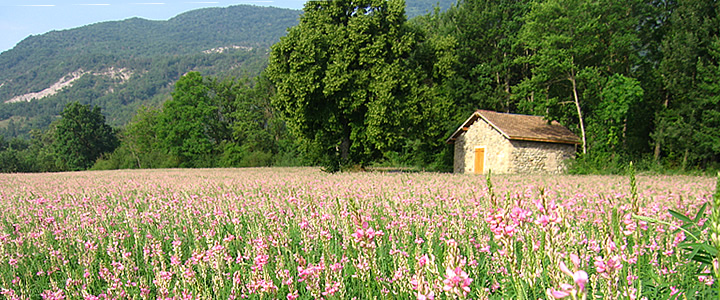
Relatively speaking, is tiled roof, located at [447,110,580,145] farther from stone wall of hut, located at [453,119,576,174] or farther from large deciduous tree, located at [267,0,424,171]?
large deciduous tree, located at [267,0,424,171]

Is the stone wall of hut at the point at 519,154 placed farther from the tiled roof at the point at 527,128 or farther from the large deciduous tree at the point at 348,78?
the large deciduous tree at the point at 348,78

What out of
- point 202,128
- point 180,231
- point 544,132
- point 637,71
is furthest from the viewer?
point 202,128

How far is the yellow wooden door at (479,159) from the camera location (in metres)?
28.3

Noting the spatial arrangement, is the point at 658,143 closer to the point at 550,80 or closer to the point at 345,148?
the point at 550,80

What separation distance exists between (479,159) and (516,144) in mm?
3351

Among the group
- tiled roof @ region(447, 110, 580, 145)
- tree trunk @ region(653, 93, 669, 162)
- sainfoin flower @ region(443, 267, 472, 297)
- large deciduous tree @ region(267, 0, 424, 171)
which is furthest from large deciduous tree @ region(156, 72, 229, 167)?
sainfoin flower @ region(443, 267, 472, 297)

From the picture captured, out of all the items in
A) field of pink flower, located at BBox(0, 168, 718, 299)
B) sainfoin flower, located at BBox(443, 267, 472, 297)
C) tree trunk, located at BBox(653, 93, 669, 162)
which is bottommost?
field of pink flower, located at BBox(0, 168, 718, 299)

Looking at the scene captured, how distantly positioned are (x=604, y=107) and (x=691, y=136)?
16.9 ft

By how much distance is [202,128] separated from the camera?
50.6m

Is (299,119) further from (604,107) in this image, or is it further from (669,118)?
(669,118)

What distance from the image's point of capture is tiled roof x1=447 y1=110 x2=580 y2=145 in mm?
25625

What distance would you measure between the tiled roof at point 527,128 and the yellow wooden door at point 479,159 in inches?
85.7

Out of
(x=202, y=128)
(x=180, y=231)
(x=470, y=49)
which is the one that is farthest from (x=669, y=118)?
(x=202, y=128)

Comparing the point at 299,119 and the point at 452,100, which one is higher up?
the point at 452,100
